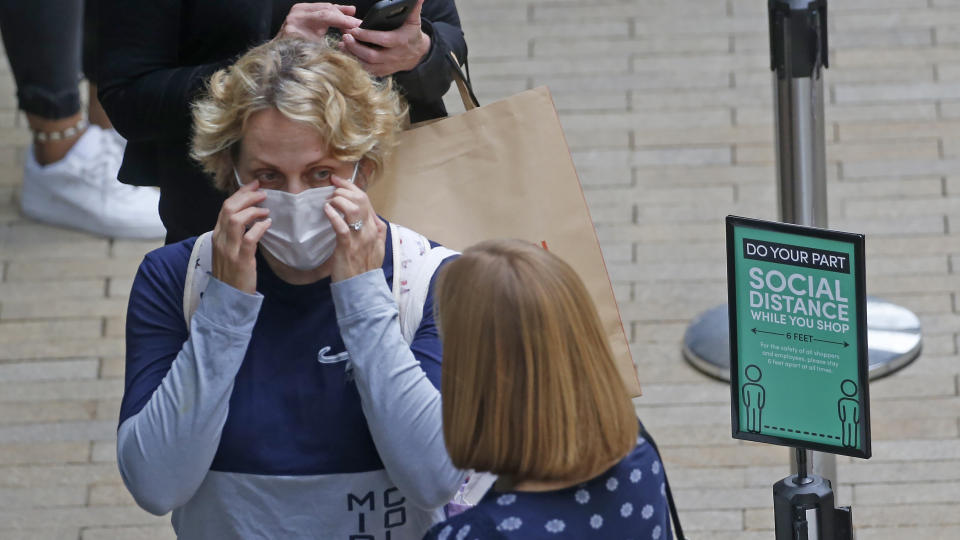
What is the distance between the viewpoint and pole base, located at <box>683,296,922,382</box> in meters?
4.08

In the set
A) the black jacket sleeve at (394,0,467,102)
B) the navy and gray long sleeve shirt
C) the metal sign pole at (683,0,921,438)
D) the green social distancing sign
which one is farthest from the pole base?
the navy and gray long sleeve shirt

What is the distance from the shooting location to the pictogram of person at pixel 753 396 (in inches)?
86.4

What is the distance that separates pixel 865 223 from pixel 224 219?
10.0 feet

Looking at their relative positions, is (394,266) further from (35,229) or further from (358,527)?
→ (35,229)

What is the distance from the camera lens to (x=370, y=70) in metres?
2.49

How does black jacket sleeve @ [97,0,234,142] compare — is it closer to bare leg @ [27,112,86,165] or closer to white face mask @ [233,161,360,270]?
white face mask @ [233,161,360,270]

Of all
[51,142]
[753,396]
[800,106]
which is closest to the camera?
[753,396]

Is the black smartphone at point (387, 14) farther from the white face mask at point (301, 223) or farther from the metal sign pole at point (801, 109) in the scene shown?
the metal sign pole at point (801, 109)

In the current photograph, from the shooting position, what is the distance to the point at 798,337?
217cm

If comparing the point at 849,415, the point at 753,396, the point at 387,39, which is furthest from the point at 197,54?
the point at 849,415

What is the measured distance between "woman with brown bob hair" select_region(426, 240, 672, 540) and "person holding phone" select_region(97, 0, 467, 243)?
80cm

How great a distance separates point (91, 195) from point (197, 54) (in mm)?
2547

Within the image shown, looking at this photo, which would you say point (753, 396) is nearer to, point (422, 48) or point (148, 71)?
point (422, 48)

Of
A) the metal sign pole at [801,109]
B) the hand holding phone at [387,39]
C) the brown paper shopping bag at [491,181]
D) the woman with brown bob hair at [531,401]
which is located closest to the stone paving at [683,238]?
the metal sign pole at [801,109]
